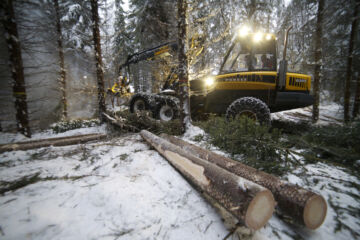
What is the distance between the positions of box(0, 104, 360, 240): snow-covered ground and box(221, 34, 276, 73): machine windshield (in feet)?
12.1

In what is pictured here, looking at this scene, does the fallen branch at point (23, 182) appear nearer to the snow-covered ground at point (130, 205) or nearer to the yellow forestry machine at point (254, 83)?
the snow-covered ground at point (130, 205)

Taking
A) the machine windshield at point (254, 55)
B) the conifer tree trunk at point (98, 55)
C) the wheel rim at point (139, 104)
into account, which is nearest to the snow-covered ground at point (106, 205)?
the machine windshield at point (254, 55)

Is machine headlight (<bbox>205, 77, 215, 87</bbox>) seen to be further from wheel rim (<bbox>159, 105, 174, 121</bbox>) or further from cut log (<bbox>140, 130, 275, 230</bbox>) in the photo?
cut log (<bbox>140, 130, 275, 230</bbox>)

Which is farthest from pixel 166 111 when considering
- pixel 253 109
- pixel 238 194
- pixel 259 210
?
pixel 259 210

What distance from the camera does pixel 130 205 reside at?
1654mm

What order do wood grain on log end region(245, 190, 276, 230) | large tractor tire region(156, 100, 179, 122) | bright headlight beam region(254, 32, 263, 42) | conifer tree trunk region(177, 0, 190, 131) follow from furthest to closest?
large tractor tire region(156, 100, 179, 122), bright headlight beam region(254, 32, 263, 42), conifer tree trunk region(177, 0, 190, 131), wood grain on log end region(245, 190, 276, 230)

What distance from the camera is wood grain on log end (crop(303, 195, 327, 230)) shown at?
4.10 feet

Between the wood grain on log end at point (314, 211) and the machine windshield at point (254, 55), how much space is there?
4.64m

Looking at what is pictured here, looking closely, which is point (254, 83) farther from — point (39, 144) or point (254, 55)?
point (39, 144)

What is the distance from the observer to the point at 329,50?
9523 mm

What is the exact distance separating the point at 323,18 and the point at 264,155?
941cm

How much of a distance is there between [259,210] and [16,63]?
8.45 metres

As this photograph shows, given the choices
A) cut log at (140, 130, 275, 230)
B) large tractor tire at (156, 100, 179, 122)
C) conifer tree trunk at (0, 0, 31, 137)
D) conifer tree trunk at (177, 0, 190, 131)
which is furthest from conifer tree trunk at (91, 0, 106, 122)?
cut log at (140, 130, 275, 230)

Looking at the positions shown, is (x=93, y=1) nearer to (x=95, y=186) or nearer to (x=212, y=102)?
(x=212, y=102)
